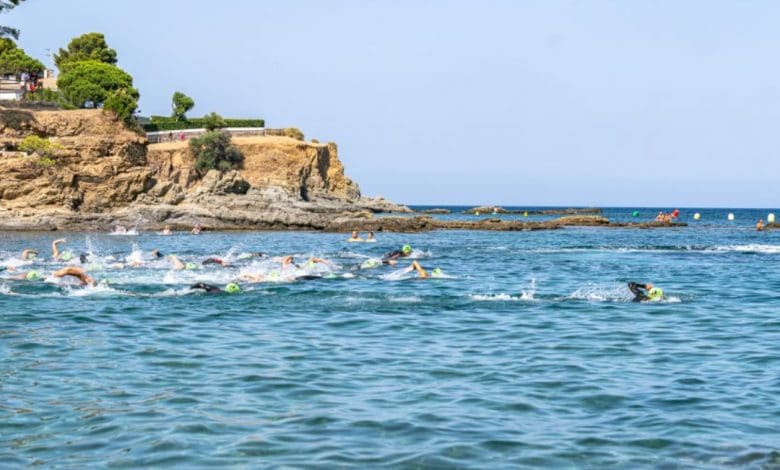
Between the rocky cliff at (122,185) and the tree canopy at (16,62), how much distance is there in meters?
22.2

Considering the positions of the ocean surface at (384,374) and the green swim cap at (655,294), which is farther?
the green swim cap at (655,294)

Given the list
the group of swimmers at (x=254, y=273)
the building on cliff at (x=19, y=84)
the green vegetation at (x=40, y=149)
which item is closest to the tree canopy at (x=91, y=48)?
the building on cliff at (x=19, y=84)

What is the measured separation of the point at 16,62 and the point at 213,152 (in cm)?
2902

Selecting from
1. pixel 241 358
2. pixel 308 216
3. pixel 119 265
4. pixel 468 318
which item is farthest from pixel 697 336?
pixel 308 216

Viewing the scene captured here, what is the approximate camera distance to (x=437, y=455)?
934 centimetres

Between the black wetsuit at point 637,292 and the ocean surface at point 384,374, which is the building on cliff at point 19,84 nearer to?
the ocean surface at point 384,374

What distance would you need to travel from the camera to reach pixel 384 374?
13.4 m

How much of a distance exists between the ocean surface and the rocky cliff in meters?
37.7

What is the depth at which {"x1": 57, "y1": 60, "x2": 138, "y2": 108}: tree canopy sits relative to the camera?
8725cm

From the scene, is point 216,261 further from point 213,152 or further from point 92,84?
point 92,84

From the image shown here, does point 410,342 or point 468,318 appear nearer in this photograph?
point 410,342

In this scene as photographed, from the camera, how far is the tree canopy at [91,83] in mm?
87250

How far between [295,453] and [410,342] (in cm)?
693

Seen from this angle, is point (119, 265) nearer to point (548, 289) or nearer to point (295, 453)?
point (548, 289)
